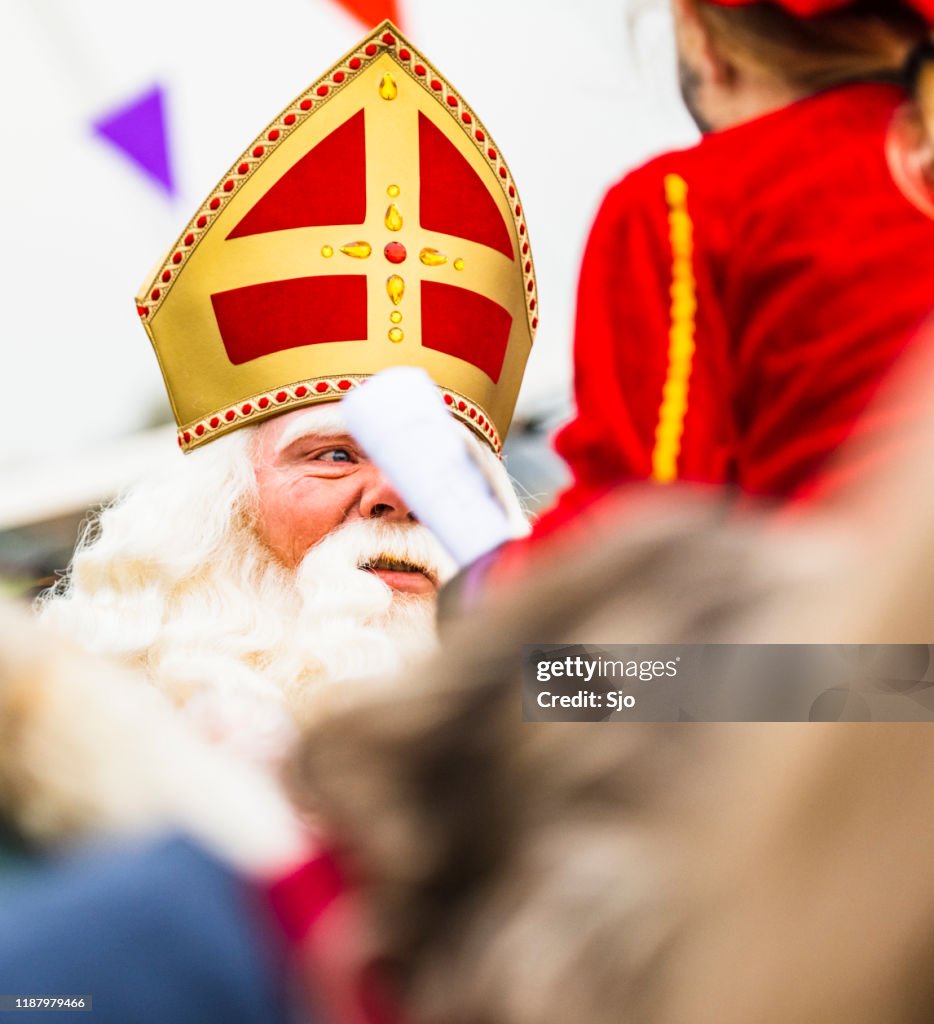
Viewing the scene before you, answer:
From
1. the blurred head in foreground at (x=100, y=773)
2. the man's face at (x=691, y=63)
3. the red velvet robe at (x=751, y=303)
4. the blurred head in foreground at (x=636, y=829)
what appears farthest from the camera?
the man's face at (x=691, y=63)

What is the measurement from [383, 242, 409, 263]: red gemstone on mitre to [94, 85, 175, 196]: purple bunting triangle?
241 millimetres

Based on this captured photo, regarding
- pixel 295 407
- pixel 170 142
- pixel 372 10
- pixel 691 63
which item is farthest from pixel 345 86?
pixel 691 63

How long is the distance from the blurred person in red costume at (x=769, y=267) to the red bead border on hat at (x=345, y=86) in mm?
418

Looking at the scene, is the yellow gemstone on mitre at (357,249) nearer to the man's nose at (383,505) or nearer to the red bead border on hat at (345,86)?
the red bead border on hat at (345,86)

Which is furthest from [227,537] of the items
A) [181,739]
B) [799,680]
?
[799,680]

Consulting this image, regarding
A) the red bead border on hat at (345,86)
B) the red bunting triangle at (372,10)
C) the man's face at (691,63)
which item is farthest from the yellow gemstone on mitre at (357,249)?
the man's face at (691,63)

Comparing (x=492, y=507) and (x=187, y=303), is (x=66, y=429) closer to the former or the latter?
(x=187, y=303)

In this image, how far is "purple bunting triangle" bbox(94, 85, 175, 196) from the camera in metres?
1.48

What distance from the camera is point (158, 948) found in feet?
1.81

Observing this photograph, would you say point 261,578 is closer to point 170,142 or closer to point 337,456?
point 337,456

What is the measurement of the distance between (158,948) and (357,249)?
3.29 ft

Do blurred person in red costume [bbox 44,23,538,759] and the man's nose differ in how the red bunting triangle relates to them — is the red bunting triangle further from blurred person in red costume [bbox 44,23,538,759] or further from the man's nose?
the man's nose

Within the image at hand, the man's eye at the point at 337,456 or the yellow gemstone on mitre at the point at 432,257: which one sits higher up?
the yellow gemstone on mitre at the point at 432,257

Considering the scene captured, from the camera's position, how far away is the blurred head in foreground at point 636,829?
480 mm
